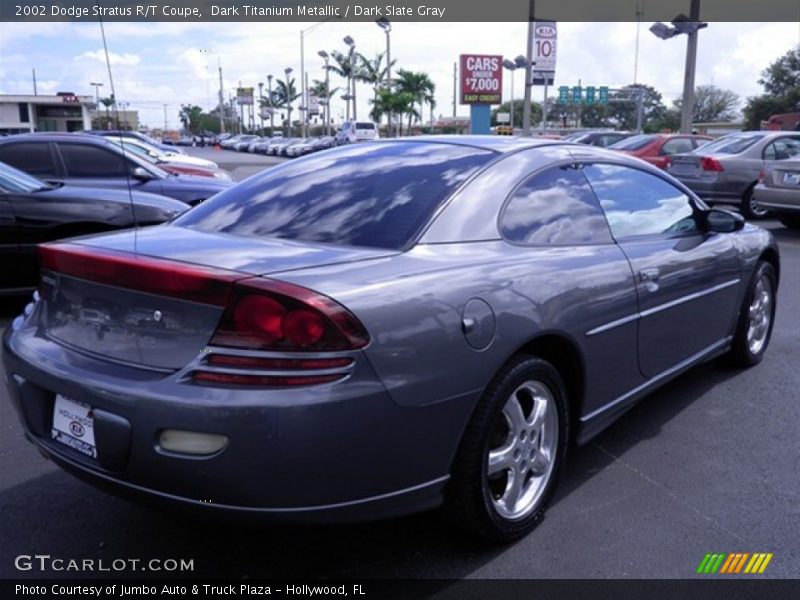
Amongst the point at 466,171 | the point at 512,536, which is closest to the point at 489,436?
the point at 512,536

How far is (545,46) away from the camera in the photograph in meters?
29.5

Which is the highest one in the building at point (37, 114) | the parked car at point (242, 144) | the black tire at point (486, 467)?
the building at point (37, 114)

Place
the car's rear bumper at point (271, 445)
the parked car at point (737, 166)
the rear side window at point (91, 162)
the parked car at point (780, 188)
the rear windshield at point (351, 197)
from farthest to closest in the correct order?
1. the parked car at point (737, 166)
2. the parked car at point (780, 188)
3. the rear side window at point (91, 162)
4. the rear windshield at point (351, 197)
5. the car's rear bumper at point (271, 445)

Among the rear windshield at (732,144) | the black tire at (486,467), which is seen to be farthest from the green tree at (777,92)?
the black tire at (486,467)

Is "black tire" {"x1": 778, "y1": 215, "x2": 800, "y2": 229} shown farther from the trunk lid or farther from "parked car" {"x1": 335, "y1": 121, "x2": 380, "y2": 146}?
"parked car" {"x1": 335, "y1": 121, "x2": 380, "y2": 146}

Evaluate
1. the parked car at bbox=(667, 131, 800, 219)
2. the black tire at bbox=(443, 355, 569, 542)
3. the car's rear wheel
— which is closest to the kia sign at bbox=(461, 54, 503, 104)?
the parked car at bbox=(667, 131, 800, 219)

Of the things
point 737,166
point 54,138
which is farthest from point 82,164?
point 737,166

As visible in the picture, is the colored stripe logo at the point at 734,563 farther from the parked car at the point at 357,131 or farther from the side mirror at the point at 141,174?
the parked car at the point at 357,131

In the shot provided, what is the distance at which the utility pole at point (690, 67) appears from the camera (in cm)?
2097

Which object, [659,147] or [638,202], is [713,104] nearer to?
[659,147]

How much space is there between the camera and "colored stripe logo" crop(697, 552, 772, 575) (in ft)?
9.14

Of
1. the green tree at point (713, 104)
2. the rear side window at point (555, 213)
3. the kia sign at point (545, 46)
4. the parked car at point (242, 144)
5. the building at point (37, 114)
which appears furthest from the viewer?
the green tree at point (713, 104)

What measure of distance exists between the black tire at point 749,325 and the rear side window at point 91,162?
712cm

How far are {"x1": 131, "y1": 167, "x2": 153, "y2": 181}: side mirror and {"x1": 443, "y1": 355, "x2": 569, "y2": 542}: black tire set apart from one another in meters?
7.23
